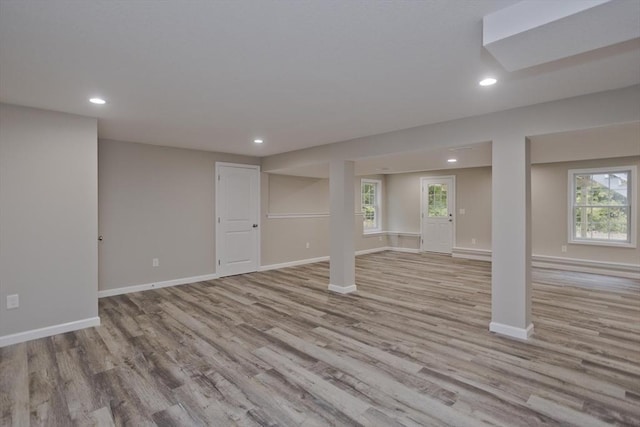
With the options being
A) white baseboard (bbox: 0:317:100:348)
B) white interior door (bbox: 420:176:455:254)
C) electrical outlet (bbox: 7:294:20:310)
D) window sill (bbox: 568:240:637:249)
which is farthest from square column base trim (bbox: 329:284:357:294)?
window sill (bbox: 568:240:637:249)

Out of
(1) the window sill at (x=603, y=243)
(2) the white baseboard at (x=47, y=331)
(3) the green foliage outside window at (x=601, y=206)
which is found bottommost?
(2) the white baseboard at (x=47, y=331)

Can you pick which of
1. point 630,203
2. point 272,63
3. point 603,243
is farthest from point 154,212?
point 630,203

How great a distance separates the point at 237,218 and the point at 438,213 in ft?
17.4

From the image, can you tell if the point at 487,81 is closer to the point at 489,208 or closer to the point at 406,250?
the point at 489,208

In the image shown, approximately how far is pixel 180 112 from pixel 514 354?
3.95 m

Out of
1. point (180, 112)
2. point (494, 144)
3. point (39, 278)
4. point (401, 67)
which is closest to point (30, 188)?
point (39, 278)

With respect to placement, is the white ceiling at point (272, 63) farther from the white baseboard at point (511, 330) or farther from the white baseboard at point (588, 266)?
the white baseboard at point (588, 266)

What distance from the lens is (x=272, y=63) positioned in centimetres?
225

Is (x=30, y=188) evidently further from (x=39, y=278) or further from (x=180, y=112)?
(x=180, y=112)

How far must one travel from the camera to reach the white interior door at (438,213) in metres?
8.33

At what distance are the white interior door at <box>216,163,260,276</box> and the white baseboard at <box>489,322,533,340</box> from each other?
14.2ft

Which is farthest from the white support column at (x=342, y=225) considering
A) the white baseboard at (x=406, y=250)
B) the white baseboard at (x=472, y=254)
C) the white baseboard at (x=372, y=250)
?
the white baseboard at (x=406, y=250)

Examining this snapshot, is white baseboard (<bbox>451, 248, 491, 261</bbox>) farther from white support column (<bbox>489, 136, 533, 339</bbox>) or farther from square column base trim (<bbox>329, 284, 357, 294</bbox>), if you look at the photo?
white support column (<bbox>489, 136, 533, 339</bbox>)

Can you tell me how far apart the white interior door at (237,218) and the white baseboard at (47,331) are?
2.45 metres
